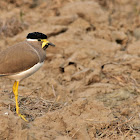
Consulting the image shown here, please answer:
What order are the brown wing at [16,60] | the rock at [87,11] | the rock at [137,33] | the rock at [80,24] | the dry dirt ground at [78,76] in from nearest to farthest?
the dry dirt ground at [78,76] < the brown wing at [16,60] < the rock at [80,24] < the rock at [87,11] < the rock at [137,33]

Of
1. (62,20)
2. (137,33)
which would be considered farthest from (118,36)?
(62,20)

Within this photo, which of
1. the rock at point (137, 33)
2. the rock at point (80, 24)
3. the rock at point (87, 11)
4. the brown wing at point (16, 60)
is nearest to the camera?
the brown wing at point (16, 60)

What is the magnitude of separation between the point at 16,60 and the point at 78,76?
1.99 m

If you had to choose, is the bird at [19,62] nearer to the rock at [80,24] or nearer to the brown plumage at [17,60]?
the brown plumage at [17,60]

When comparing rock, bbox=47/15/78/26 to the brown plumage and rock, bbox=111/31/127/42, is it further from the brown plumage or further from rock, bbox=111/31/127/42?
the brown plumage

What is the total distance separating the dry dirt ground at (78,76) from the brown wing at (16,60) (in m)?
0.54

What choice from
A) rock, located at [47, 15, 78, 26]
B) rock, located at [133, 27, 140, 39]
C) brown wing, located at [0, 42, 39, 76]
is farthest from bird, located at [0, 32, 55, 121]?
rock, located at [133, 27, 140, 39]

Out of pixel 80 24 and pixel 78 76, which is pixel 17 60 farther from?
pixel 80 24

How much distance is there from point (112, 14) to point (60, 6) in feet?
5.59

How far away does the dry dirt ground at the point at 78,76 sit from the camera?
3541mm

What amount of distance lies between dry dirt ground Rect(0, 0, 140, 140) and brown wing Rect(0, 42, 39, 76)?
1.76 ft

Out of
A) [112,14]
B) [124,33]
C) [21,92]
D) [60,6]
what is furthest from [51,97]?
[112,14]

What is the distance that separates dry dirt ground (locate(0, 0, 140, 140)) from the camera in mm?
3541

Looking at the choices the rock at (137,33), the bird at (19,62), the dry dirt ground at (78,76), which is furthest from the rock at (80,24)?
the bird at (19,62)
